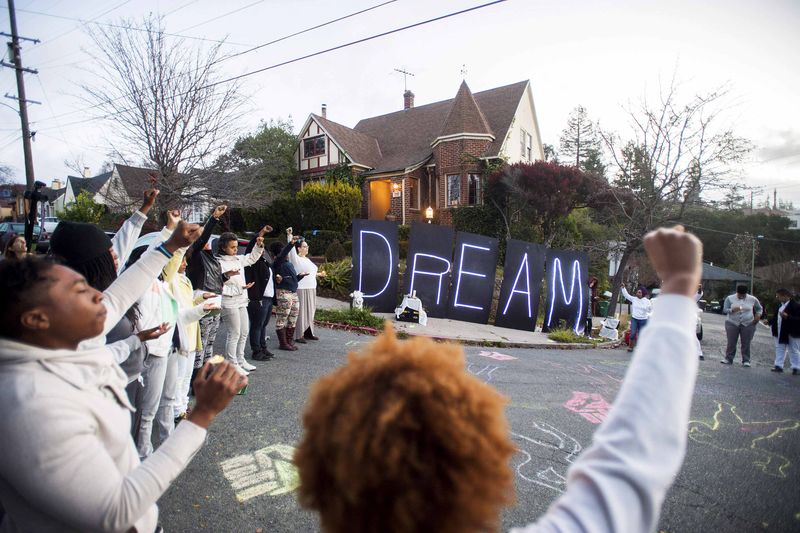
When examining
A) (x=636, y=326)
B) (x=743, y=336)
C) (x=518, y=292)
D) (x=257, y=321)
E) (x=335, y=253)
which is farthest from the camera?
(x=335, y=253)

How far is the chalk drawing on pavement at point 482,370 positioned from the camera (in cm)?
639

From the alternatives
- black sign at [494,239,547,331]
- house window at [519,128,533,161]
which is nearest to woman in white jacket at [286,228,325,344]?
black sign at [494,239,547,331]

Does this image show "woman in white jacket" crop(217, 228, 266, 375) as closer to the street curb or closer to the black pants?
the black pants

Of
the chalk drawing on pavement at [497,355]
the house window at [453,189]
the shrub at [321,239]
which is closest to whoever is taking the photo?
the chalk drawing on pavement at [497,355]

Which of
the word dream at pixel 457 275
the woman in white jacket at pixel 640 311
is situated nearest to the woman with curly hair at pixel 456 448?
the word dream at pixel 457 275

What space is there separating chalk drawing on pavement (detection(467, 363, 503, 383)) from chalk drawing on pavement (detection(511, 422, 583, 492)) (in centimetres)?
189

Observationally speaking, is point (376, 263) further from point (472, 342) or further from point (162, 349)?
point (162, 349)

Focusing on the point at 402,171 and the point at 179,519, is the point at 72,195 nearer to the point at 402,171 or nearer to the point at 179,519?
the point at 402,171

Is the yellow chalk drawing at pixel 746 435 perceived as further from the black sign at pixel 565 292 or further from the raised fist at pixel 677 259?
the black sign at pixel 565 292

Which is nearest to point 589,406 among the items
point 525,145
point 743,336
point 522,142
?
point 743,336

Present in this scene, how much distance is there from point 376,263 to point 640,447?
10134 millimetres

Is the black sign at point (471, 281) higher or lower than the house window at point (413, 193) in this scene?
lower

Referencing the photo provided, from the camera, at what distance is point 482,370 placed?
679cm

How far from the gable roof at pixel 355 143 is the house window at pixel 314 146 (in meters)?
0.99
